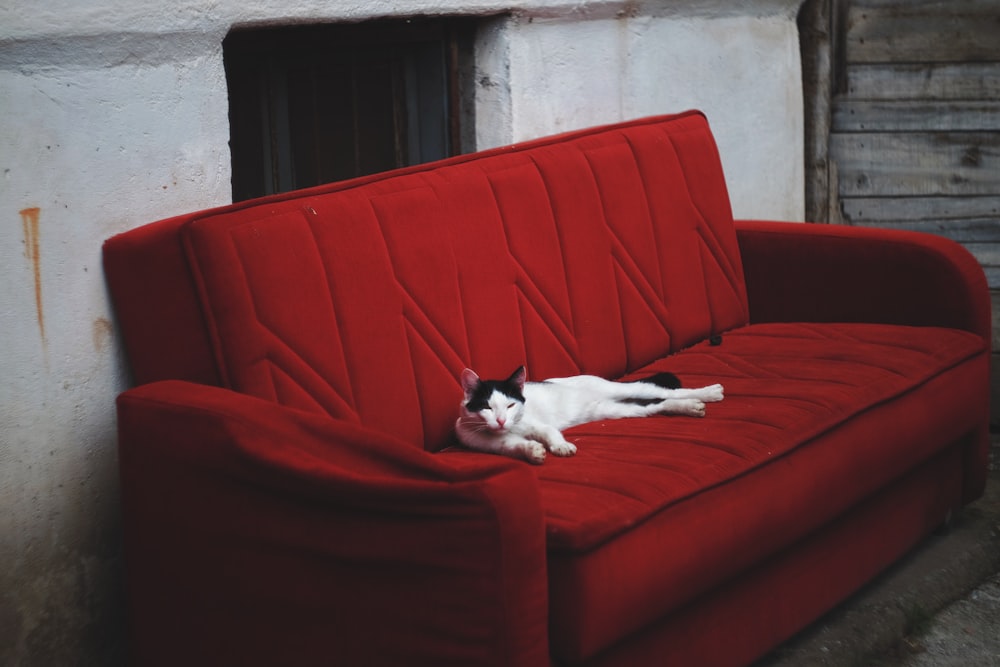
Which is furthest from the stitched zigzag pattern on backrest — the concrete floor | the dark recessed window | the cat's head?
the concrete floor

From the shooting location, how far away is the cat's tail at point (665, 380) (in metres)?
2.88

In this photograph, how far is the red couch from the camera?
2.02 metres

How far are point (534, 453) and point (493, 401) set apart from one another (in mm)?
136

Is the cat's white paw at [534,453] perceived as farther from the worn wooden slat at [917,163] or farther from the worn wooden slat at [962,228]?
the worn wooden slat at [917,163]

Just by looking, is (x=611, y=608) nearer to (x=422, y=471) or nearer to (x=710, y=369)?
(x=422, y=471)

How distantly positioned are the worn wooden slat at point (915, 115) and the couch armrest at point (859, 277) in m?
1.05

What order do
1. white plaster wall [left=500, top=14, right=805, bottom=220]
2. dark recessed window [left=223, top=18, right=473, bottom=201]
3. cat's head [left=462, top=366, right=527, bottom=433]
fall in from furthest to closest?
white plaster wall [left=500, top=14, right=805, bottom=220] → dark recessed window [left=223, top=18, right=473, bottom=201] → cat's head [left=462, top=366, right=527, bottom=433]

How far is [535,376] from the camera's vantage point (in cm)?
290

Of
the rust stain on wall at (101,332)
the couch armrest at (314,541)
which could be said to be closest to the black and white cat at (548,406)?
the couch armrest at (314,541)

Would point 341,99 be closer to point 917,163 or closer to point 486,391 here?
point 486,391

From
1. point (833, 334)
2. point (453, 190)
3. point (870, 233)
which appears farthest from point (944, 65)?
point (453, 190)

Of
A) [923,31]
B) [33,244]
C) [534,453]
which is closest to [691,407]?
[534,453]

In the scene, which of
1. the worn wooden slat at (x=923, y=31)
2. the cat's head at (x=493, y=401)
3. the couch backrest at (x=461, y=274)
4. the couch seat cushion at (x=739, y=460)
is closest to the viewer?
Answer: the couch seat cushion at (x=739, y=460)

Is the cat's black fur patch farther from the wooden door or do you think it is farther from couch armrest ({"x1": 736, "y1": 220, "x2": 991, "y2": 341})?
the wooden door
